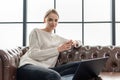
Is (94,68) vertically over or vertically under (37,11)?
under

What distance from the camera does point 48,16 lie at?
9.95 ft

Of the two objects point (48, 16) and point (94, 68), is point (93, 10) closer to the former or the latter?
point (48, 16)

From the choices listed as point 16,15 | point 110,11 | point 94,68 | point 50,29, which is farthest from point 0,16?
point 94,68

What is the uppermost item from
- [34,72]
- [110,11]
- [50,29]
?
[110,11]

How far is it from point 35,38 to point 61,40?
0.38 meters

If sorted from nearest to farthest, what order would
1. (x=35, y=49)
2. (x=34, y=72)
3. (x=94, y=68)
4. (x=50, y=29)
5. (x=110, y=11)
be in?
(x=94, y=68) → (x=34, y=72) → (x=35, y=49) → (x=50, y=29) → (x=110, y=11)

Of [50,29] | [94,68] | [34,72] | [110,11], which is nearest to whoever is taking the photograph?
[94,68]

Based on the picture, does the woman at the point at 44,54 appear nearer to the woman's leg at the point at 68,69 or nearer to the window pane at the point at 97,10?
the woman's leg at the point at 68,69

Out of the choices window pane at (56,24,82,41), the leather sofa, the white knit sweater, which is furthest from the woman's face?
window pane at (56,24,82,41)

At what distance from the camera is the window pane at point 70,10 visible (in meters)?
4.11

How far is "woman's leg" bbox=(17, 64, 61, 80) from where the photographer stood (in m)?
2.33

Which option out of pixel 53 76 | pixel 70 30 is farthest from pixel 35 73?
pixel 70 30

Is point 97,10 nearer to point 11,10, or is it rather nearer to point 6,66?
point 11,10

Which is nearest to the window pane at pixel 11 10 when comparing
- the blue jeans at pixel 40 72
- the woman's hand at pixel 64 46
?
the woman's hand at pixel 64 46
